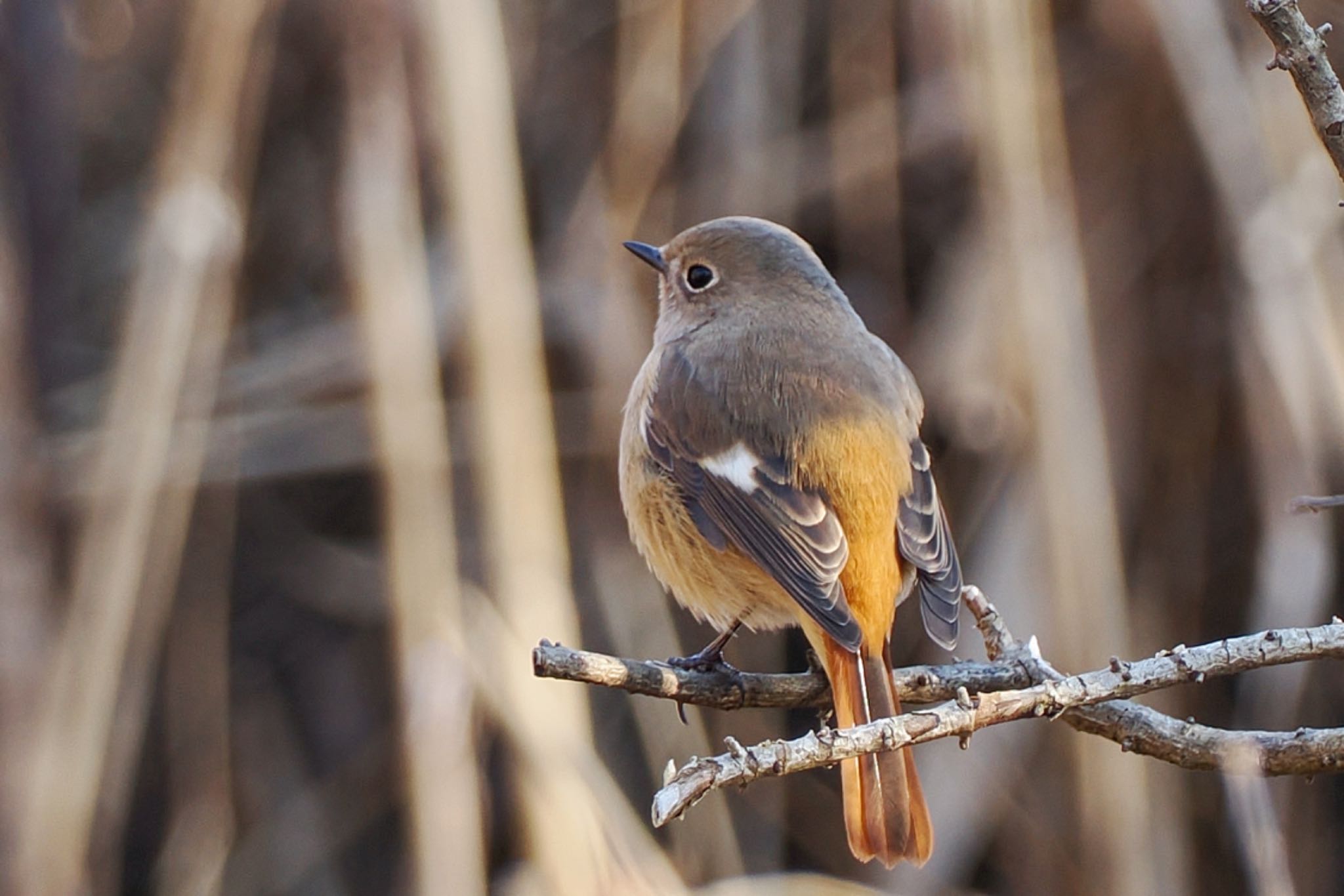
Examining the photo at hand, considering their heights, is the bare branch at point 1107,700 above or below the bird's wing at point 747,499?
below

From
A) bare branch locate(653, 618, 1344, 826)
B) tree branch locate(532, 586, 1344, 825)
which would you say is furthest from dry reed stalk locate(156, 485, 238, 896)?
bare branch locate(653, 618, 1344, 826)

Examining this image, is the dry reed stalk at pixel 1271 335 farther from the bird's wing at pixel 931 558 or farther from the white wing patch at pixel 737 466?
the white wing patch at pixel 737 466

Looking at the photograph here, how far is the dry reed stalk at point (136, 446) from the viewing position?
122 inches

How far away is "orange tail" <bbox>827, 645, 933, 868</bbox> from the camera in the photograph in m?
1.97

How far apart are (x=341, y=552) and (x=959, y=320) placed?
1.71 metres

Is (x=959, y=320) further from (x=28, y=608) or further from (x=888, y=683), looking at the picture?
(x=28, y=608)

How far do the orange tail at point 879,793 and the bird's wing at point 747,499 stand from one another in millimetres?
69

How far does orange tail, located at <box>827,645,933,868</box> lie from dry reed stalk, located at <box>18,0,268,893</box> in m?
1.81

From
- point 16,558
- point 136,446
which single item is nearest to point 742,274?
point 136,446

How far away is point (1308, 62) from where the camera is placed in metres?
1.26

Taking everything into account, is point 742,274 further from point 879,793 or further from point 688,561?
point 879,793

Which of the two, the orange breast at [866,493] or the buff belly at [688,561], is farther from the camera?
the buff belly at [688,561]

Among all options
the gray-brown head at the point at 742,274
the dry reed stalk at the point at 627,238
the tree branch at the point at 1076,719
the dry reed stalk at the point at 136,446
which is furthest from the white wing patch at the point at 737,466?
the dry reed stalk at the point at 136,446

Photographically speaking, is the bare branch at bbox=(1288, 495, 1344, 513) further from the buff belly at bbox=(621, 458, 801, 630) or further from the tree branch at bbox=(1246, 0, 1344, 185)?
the buff belly at bbox=(621, 458, 801, 630)
